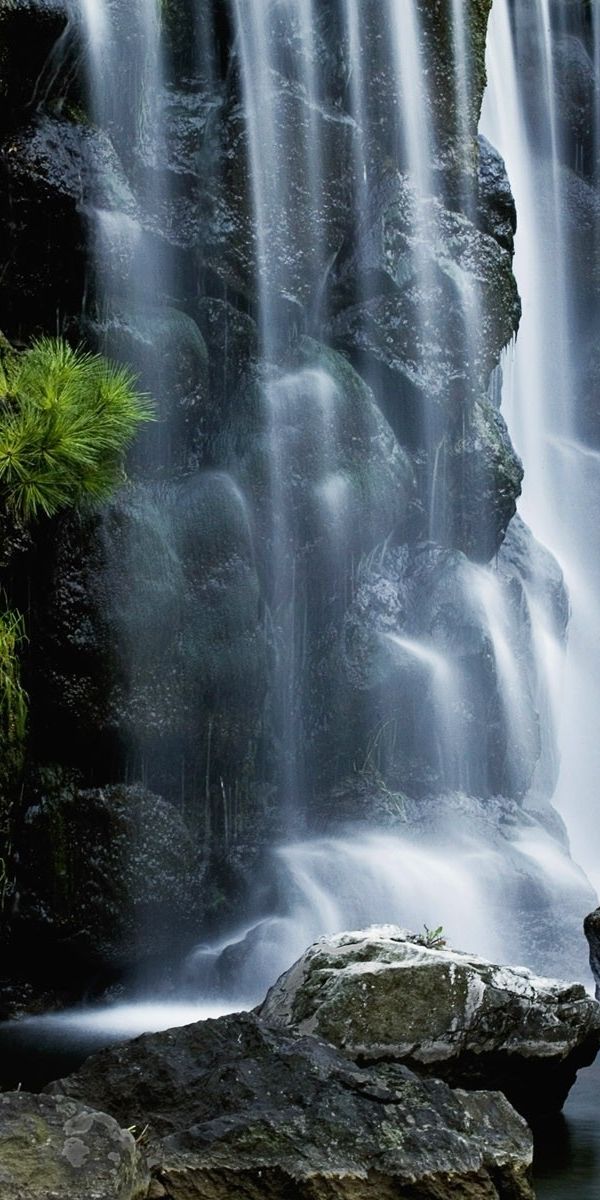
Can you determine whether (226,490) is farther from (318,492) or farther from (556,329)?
(556,329)

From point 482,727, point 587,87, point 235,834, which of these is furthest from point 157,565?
point 587,87

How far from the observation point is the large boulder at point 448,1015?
7160 mm

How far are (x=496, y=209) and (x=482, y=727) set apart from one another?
6.57m

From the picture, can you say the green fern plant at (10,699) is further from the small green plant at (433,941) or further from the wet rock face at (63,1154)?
the wet rock face at (63,1154)

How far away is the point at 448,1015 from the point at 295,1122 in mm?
1814

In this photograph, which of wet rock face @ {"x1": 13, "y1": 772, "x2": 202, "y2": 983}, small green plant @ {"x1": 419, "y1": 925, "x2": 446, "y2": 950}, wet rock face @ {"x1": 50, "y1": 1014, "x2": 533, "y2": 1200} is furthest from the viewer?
wet rock face @ {"x1": 13, "y1": 772, "x2": 202, "y2": 983}

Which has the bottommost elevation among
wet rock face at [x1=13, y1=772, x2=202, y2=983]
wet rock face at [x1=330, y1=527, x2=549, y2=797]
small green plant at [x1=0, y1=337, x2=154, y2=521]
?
wet rock face at [x1=13, y1=772, x2=202, y2=983]

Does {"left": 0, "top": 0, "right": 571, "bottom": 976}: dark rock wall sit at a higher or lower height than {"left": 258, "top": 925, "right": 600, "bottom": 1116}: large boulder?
higher

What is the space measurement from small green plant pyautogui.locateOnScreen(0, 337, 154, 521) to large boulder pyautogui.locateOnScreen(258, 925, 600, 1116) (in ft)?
15.3

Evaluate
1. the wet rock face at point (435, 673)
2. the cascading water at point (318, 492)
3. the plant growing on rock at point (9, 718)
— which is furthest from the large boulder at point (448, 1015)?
the wet rock face at point (435, 673)

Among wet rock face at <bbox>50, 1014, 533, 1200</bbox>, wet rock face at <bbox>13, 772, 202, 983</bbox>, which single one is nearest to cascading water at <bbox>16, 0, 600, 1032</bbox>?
wet rock face at <bbox>13, 772, 202, 983</bbox>

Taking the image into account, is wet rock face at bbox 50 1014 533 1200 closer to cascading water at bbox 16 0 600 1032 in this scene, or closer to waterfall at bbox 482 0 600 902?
cascading water at bbox 16 0 600 1032

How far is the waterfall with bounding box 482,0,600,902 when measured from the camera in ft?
67.9

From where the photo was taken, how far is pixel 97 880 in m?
11.7
